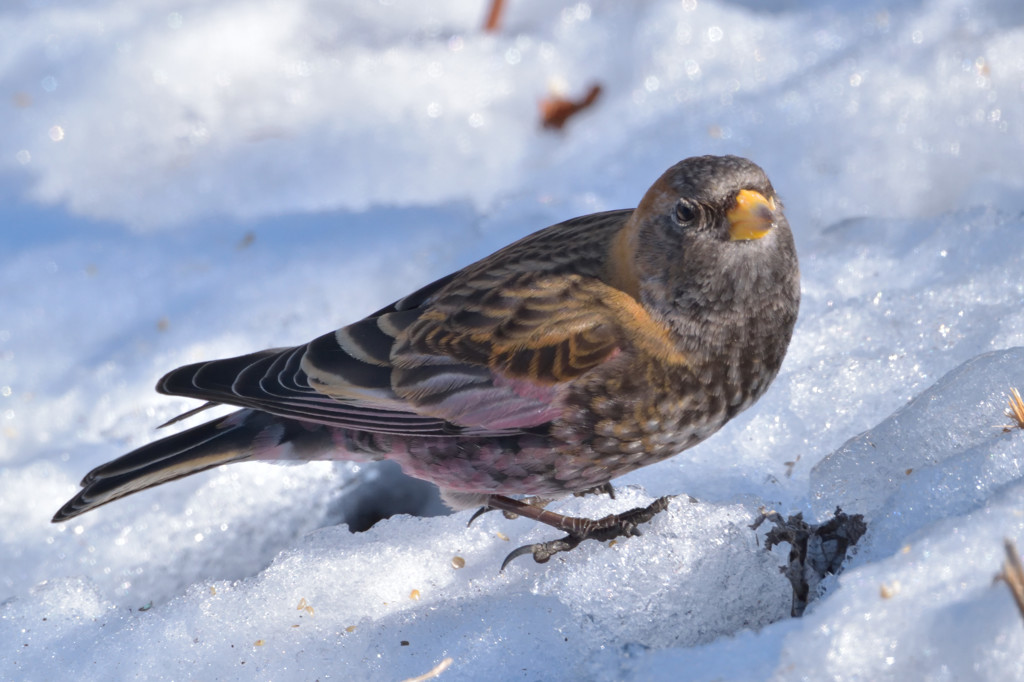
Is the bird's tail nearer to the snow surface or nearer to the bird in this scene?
the bird

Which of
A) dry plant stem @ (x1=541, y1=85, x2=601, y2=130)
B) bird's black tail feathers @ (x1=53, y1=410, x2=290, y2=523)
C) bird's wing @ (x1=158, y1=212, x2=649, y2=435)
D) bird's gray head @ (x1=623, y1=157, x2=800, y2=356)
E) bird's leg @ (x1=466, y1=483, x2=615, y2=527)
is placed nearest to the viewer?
bird's gray head @ (x1=623, y1=157, x2=800, y2=356)

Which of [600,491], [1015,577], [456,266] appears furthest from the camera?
[456,266]

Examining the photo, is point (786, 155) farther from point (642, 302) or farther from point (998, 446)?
point (998, 446)

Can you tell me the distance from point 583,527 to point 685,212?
3.17 ft

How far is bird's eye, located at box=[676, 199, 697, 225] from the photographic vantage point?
2.80m

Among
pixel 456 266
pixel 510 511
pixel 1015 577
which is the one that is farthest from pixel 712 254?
pixel 456 266

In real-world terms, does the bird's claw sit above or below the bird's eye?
below

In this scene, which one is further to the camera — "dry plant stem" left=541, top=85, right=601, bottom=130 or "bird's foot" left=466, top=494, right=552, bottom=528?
"dry plant stem" left=541, top=85, right=601, bottom=130

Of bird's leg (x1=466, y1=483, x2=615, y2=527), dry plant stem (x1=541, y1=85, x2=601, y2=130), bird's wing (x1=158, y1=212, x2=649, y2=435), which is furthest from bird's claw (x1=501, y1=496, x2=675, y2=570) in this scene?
dry plant stem (x1=541, y1=85, x2=601, y2=130)

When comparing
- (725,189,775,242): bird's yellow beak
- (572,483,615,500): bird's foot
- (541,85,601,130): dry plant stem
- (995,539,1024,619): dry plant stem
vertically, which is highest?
(541,85,601,130): dry plant stem

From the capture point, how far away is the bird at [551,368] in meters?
2.83

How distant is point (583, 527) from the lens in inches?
122

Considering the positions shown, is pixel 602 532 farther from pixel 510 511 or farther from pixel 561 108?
pixel 561 108

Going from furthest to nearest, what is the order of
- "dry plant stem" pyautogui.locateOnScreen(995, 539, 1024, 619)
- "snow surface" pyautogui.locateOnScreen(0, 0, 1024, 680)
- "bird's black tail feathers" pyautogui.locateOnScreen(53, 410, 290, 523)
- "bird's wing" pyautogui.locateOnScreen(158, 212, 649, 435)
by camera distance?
"bird's black tail feathers" pyautogui.locateOnScreen(53, 410, 290, 523) < "bird's wing" pyautogui.locateOnScreen(158, 212, 649, 435) < "snow surface" pyautogui.locateOnScreen(0, 0, 1024, 680) < "dry plant stem" pyautogui.locateOnScreen(995, 539, 1024, 619)
